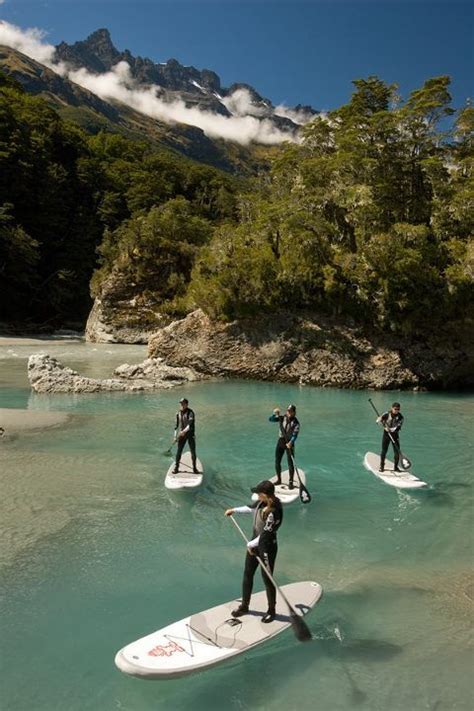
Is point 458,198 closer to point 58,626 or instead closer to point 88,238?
point 58,626

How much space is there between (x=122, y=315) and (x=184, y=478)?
147 ft

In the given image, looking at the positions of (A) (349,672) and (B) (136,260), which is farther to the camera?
(B) (136,260)

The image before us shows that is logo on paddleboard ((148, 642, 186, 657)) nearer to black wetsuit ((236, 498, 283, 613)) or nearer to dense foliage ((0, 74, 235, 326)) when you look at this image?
black wetsuit ((236, 498, 283, 613))

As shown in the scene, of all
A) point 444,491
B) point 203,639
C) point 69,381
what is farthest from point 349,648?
point 69,381

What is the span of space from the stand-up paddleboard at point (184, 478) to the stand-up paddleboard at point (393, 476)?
16.3 ft

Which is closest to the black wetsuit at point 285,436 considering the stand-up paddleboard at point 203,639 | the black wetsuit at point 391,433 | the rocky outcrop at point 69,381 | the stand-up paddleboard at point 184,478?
the stand-up paddleboard at point 184,478

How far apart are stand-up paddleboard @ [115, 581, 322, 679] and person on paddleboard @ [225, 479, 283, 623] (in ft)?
0.53

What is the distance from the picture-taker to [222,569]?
9.18m

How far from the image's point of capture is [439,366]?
30516 millimetres

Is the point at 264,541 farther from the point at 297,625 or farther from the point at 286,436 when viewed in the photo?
the point at 286,436

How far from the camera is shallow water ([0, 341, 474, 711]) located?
6270 mm

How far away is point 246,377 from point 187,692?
87.8ft

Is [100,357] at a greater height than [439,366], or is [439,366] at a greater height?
[439,366]

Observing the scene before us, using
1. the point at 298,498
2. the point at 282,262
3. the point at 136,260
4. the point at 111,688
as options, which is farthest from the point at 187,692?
the point at 136,260
